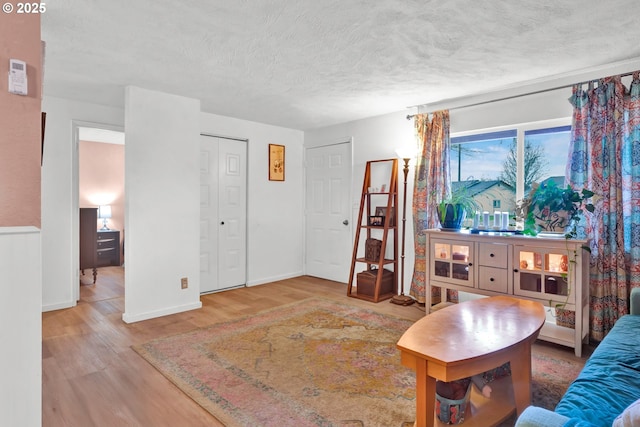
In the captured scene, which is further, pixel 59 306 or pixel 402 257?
pixel 402 257

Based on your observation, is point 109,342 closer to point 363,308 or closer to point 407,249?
point 363,308

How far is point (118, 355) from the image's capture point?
2.72 metres

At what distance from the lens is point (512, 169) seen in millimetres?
3547

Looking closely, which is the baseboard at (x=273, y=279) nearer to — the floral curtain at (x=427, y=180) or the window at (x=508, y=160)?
the floral curtain at (x=427, y=180)

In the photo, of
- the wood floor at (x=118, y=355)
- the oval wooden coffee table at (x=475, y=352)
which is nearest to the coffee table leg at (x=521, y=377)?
the oval wooden coffee table at (x=475, y=352)

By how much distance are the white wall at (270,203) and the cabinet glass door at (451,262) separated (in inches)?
98.2

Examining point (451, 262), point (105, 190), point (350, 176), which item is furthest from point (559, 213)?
point (105, 190)

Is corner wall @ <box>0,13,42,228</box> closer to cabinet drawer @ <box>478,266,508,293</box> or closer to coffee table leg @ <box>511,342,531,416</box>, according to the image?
coffee table leg @ <box>511,342,531,416</box>

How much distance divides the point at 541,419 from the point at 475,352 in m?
0.63

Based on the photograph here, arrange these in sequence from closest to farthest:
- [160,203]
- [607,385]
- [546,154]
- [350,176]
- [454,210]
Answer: [607,385] → [546,154] → [454,210] → [160,203] → [350,176]

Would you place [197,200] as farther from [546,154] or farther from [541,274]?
[546,154]

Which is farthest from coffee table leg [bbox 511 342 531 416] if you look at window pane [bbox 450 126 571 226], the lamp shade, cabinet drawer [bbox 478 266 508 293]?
the lamp shade

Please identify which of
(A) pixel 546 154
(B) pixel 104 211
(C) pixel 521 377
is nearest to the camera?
(C) pixel 521 377

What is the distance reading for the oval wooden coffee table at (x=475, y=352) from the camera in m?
1.60
